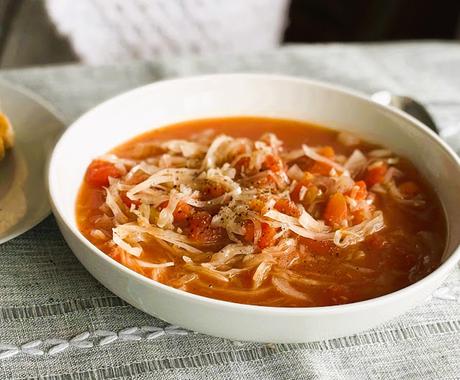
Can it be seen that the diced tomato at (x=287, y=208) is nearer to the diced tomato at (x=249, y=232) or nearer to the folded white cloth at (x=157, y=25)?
the diced tomato at (x=249, y=232)

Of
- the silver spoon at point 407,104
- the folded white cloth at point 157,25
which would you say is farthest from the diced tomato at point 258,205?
the folded white cloth at point 157,25

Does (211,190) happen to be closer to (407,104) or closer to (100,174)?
(100,174)

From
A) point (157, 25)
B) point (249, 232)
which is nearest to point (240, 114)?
point (249, 232)

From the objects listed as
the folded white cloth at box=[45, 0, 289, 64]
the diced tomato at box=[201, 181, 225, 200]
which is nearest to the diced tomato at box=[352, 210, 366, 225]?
the diced tomato at box=[201, 181, 225, 200]

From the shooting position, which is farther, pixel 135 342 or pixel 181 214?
pixel 181 214

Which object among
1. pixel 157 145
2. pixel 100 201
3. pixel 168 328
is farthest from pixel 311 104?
pixel 168 328

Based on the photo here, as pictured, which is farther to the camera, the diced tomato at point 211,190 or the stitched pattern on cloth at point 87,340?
the diced tomato at point 211,190
